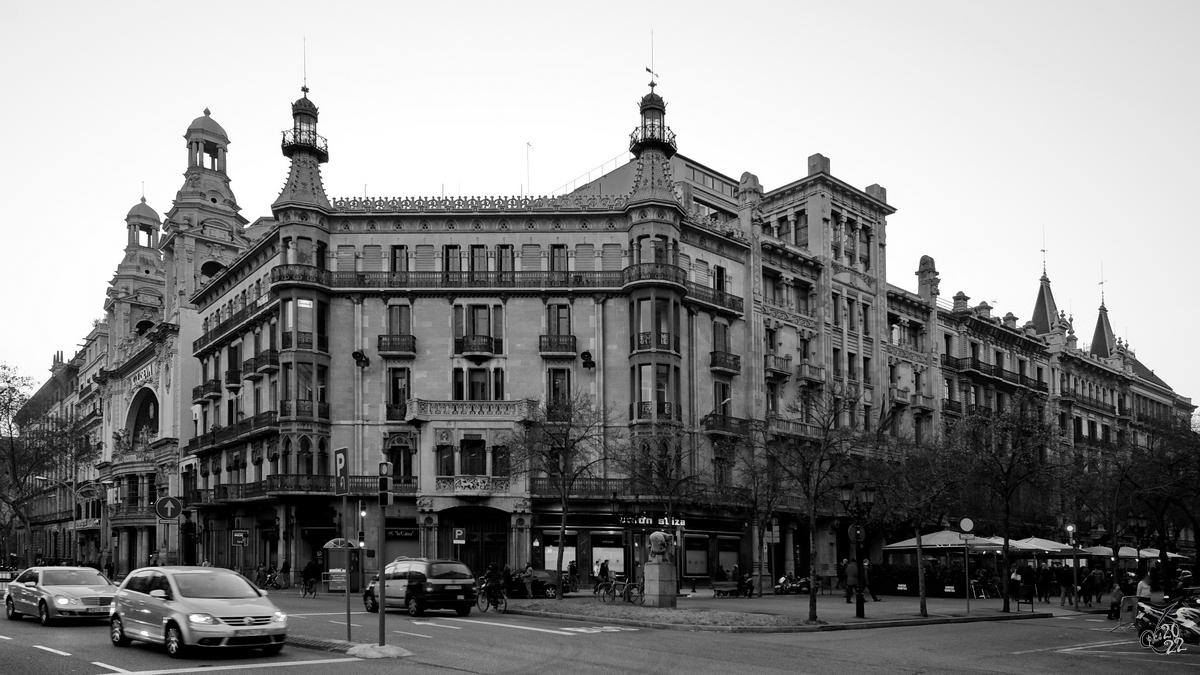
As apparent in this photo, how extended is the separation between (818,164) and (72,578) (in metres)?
50.3

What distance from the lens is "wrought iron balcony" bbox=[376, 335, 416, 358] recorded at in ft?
181

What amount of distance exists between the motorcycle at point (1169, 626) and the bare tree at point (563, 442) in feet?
66.7

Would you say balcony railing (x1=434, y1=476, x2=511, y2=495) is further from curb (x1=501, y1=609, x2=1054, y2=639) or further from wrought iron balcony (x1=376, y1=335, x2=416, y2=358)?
curb (x1=501, y1=609, x2=1054, y2=639)

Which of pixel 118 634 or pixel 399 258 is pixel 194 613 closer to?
pixel 118 634

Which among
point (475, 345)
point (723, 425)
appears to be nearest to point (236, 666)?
point (475, 345)

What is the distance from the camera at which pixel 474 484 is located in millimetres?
52938

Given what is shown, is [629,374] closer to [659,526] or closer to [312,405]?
[659,526]

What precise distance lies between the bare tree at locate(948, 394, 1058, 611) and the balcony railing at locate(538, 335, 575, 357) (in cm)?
1960

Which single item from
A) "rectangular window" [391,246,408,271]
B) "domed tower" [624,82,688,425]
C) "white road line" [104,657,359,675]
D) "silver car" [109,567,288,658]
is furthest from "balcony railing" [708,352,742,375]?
"white road line" [104,657,359,675]

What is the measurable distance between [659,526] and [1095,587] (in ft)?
62.3

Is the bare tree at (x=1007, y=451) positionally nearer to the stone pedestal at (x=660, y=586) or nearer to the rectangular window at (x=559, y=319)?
the stone pedestal at (x=660, y=586)

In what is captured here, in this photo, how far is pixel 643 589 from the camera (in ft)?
119

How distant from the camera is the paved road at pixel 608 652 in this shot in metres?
18.7

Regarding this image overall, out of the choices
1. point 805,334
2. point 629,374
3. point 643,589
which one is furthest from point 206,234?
point 643,589
